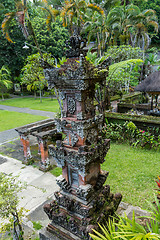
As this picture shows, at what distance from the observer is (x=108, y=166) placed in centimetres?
843

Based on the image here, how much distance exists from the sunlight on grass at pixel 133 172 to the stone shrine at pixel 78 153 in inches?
83.6

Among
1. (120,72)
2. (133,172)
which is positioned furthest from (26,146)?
(120,72)

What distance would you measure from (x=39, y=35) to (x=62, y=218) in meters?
28.5

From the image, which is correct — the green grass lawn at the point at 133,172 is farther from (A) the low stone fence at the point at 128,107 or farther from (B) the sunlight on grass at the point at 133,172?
(A) the low stone fence at the point at 128,107

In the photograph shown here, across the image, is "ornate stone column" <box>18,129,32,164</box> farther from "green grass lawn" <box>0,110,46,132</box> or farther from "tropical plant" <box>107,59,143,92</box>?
"green grass lawn" <box>0,110,46,132</box>

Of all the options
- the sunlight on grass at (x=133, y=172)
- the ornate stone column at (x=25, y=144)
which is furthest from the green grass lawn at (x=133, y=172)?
the ornate stone column at (x=25, y=144)

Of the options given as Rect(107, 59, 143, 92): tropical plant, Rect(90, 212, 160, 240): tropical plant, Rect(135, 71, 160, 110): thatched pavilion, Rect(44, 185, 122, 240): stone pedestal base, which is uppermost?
Rect(107, 59, 143, 92): tropical plant

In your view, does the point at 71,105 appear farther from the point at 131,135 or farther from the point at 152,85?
the point at 152,85

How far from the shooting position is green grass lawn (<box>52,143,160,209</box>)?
6316 mm

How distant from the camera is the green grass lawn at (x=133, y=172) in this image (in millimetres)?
6316

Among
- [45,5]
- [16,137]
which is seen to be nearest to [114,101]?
[16,137]

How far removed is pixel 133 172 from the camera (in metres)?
7.79

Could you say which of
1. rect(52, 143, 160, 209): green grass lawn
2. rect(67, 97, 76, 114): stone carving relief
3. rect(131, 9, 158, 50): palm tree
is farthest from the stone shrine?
rect(131, 9, 158, 50): palm tree

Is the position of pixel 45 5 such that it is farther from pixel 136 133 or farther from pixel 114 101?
pixel 114 101
